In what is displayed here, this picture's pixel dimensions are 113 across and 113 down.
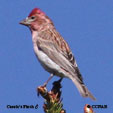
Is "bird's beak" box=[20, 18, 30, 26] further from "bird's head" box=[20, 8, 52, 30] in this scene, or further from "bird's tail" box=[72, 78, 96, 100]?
"bird's tail" box=[72, 78, 96, 100]

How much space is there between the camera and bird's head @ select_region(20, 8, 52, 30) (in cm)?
867

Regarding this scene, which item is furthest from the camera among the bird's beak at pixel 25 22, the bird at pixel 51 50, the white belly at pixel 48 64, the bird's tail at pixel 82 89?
the bird's beak at pixel 25 22

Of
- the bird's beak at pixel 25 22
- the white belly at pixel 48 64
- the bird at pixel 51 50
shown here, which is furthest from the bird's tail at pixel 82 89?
the bird's beak at pixel 25 22

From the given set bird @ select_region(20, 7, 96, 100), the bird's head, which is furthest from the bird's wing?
the bird's head

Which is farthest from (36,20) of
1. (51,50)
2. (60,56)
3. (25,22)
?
(60,56)

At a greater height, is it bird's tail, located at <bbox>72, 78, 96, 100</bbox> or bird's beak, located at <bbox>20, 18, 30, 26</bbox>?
bird's beak, located at <bbox>20, 18, 30, 26</bbox>

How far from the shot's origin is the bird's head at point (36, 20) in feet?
28.5

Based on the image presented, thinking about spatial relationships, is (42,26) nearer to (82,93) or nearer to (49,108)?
(82,93)

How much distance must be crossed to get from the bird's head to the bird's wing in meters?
0.63

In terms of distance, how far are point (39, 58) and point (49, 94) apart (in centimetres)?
289

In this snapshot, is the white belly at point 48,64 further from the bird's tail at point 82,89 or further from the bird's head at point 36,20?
the bird's head at point 36,20

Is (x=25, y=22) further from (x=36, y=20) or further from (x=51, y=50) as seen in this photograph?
(x=51, y=50)

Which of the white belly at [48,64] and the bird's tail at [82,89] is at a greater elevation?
the white belly at [48,64]

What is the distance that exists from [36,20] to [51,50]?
1.18 meters
